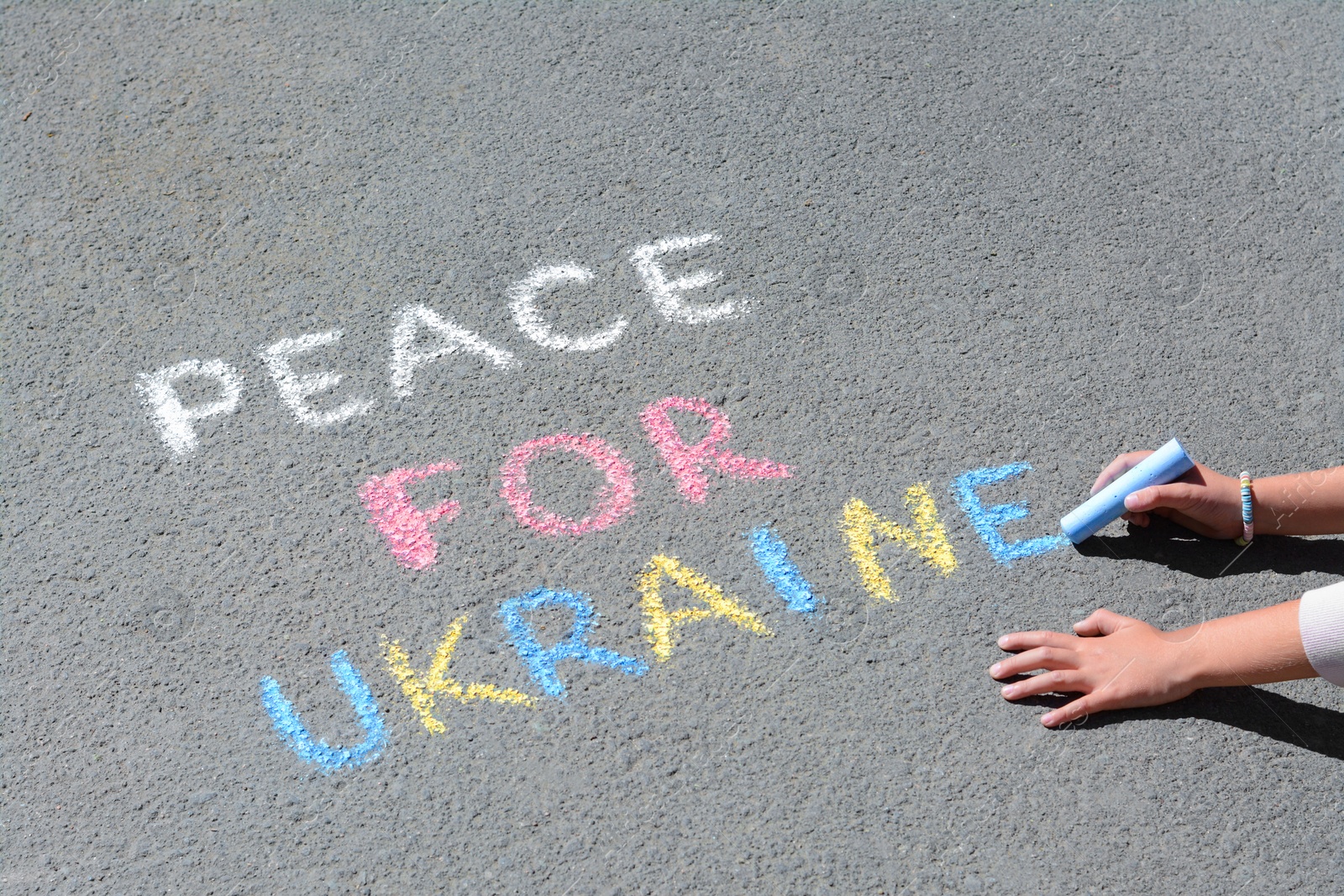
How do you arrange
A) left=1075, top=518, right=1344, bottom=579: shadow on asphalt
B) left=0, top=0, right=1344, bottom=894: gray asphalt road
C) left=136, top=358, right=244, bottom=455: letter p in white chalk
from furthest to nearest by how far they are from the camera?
left=136, top=358, right=244, bottom=455: letter p in white chalk < left=1075, top=518, right=1344, bottom=579: shadow on asphalt < left=0, top=0, right=1344, bottom=894: gray asphalt road

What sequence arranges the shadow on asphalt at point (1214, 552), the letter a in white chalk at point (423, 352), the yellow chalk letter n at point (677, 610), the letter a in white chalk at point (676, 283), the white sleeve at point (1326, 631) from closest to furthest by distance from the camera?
the white sleeve at point (1326, 631), the yellow chalk letter n at point (677, 610), the shadow on asphalt at point (1214, 552), the letter a in white chalk at point (423, 352), the letter a in white chalk at point (676, 283)

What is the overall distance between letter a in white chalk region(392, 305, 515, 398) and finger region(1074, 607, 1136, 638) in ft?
5.18

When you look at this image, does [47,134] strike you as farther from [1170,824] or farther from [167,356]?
[1170,824]

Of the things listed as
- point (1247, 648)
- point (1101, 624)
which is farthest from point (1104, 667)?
point (1247, 648)

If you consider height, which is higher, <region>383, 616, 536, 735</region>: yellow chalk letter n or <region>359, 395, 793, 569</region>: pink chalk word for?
<region>359, 395, 793, 569</region>: pink chalk word for

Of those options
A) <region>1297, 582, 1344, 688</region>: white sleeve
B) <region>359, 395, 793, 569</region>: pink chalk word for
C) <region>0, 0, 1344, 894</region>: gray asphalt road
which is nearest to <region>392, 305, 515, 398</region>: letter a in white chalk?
<region>0, 0, 1344, 894</region>: gray asphalt road

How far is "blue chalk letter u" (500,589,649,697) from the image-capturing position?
267cm

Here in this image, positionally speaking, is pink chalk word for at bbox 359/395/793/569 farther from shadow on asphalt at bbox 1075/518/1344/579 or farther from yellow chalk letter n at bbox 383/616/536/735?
shadow on asphalt at bbox 1075/518/1344/579

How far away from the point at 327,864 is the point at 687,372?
149 cm

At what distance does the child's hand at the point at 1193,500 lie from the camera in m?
2.77

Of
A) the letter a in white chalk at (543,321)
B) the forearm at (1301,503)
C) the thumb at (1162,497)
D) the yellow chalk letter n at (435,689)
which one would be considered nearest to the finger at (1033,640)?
the thumb at (1162,497)

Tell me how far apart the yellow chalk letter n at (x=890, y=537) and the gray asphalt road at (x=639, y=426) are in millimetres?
11

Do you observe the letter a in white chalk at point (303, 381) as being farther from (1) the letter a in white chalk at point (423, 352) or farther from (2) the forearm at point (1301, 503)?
(2) the forearm at point (1301, 503)

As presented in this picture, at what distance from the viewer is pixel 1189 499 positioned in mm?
2787
